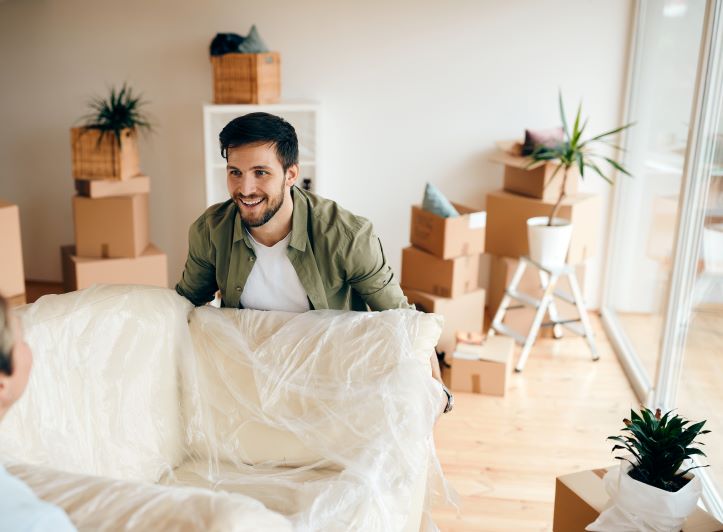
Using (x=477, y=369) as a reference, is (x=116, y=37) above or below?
above

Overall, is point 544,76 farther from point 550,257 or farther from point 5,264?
point 5,264

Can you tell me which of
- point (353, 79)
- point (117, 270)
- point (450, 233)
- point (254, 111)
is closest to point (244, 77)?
point (254, 111)

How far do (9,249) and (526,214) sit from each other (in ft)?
7.43

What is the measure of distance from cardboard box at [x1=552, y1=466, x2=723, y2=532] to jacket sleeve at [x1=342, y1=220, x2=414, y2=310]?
65 centimetres

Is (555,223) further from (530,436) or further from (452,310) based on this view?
(530,436)

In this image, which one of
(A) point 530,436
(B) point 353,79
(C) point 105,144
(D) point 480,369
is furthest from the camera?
(B) point 353,79

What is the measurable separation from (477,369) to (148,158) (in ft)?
7.17

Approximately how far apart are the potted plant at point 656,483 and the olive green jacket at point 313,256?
0.71m

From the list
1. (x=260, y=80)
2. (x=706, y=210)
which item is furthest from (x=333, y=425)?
(x=260, y=80)

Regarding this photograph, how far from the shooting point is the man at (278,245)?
208 cm

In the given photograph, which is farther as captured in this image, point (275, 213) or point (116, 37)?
point (116, 37)

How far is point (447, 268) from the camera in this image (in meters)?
3.62

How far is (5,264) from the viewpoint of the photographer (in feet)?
9.37

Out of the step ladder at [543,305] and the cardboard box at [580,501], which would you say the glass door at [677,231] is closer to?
the step ladder at [543,305]
